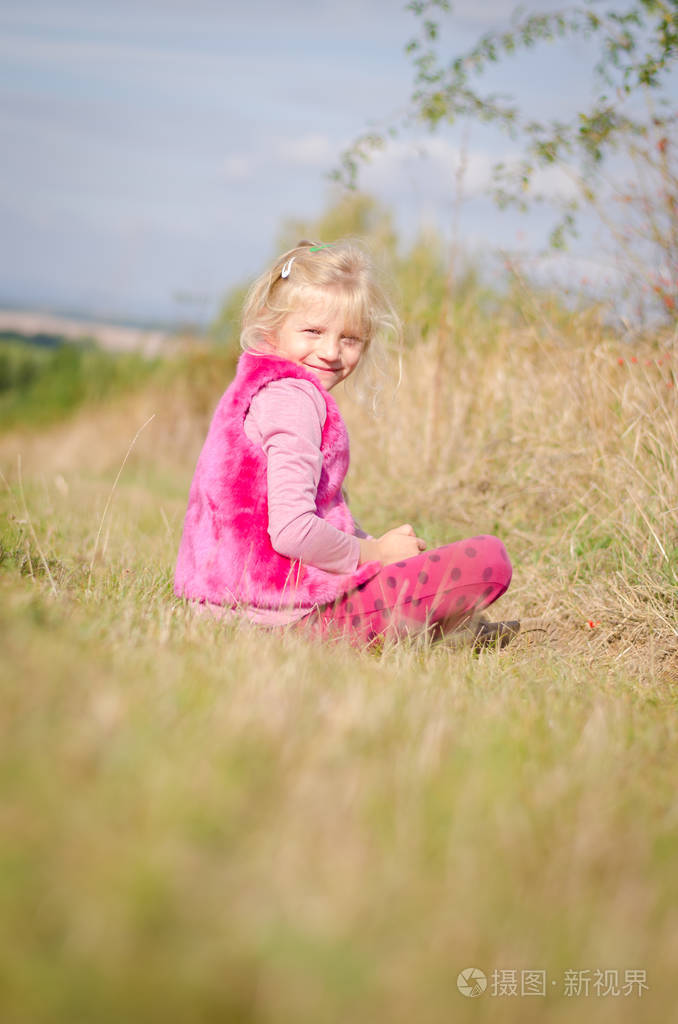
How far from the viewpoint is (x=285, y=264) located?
8.76 feet

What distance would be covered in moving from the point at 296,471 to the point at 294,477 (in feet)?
0.06

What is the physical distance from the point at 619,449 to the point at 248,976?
10.2 feet

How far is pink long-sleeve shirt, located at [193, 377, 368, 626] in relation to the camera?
2316mm

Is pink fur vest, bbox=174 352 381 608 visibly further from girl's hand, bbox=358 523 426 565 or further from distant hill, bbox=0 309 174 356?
distant hill, bbox=0 309 174 356

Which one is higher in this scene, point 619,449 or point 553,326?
point 553,326

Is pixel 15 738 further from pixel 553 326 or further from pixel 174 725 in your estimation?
pixel 553 326

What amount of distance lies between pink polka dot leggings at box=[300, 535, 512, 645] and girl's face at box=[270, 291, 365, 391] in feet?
1.93

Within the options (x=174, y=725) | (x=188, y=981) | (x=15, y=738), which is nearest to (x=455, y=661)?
(x=174, y=725)

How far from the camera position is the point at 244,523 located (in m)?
2.42

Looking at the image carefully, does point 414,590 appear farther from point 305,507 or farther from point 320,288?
point 320,288

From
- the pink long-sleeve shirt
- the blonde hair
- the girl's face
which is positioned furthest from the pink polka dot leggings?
the blonde hair

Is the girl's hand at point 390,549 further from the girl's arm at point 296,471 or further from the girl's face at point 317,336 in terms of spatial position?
the girl's face at point 317,336

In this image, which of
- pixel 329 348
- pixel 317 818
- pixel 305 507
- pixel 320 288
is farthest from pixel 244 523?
pixel 317 818

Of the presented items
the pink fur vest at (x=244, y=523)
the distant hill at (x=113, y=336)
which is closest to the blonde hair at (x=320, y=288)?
the pink fur vest at (x=244, y=523)
